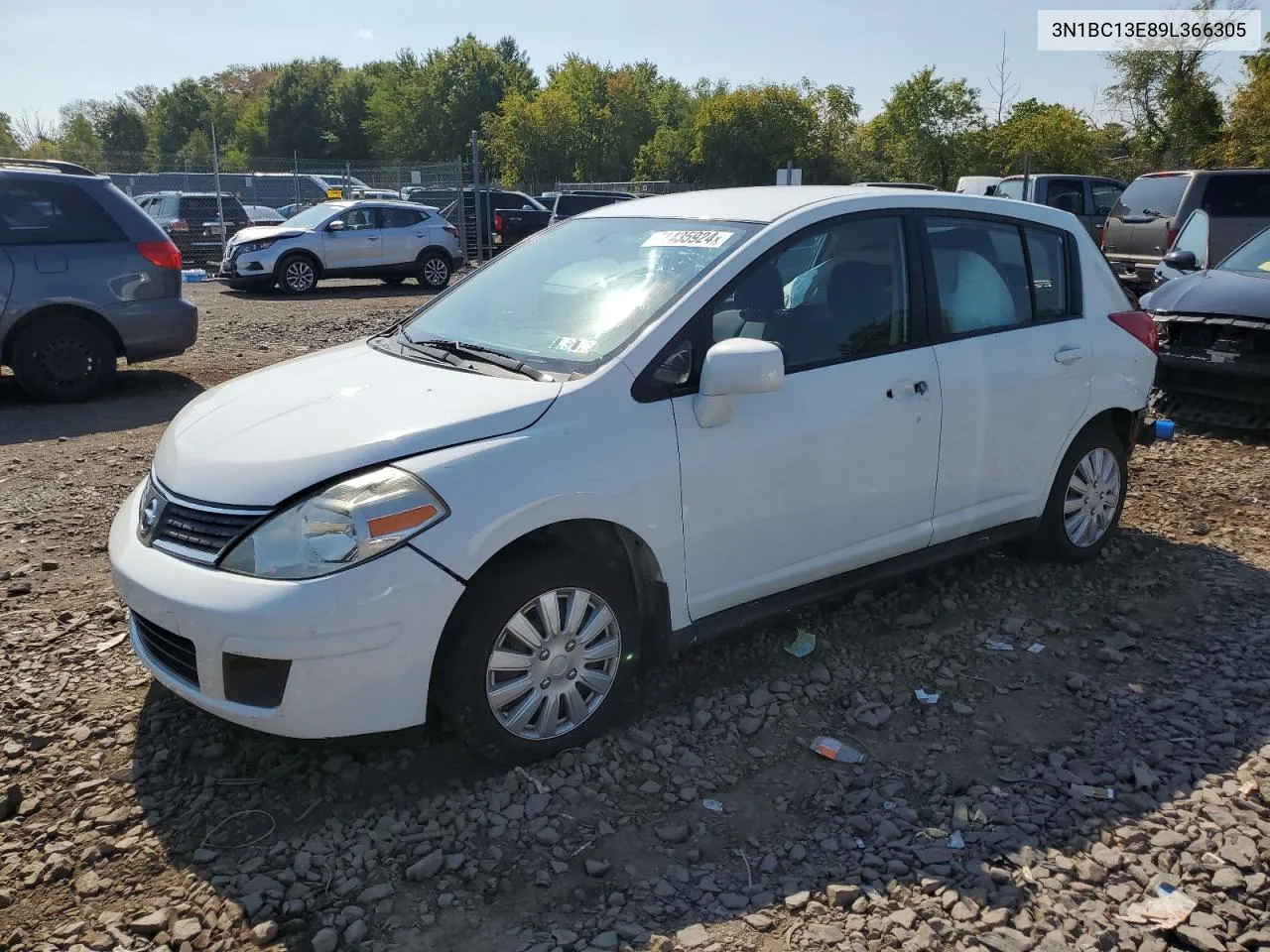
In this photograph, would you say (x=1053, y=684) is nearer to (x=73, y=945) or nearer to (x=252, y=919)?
(x=252, y=919)

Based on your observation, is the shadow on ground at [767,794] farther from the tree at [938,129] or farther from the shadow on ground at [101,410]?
the tree at [938,129]

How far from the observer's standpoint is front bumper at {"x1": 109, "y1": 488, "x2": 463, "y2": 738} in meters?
2.84

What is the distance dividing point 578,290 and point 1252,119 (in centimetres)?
3151

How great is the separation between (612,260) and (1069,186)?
1757 centimetres

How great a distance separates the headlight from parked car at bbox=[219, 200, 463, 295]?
15977 mm

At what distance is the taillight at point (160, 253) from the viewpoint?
857 cm

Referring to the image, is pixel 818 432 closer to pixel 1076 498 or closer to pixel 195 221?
pixel 1076 498

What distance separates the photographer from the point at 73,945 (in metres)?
2.59

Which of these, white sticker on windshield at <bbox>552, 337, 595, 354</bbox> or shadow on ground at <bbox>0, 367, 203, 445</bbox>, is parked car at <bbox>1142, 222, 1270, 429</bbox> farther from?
shadow on ground at <bbox>0, 367, 203, 445</bbox>

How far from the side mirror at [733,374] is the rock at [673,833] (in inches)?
50.7

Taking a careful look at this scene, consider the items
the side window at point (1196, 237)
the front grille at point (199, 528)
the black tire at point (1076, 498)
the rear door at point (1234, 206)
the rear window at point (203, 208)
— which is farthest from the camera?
the rear window at point (203, 208)

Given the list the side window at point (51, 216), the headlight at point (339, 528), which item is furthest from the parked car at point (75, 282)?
the headlight at point (339, 528)

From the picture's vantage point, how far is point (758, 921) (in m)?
2.69

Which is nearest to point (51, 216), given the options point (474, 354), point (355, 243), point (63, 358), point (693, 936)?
point (63, 358)
